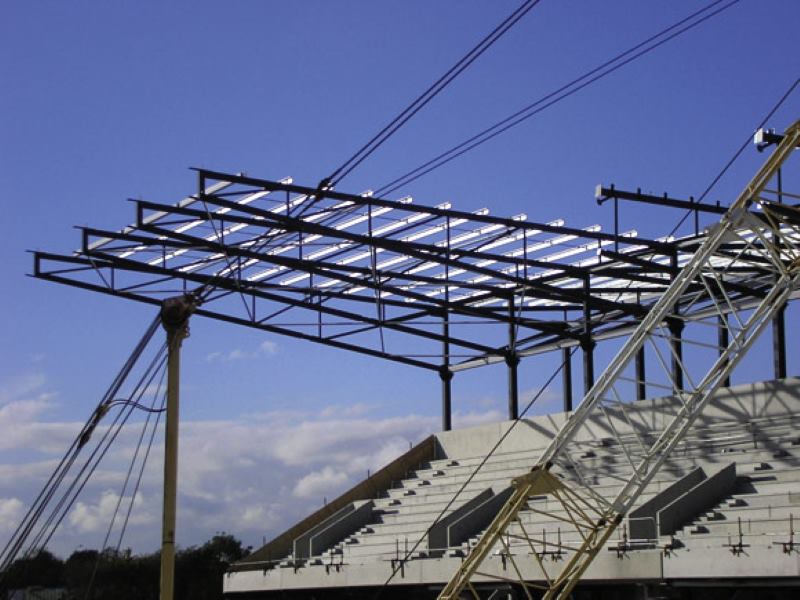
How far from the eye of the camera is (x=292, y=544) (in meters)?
51.8

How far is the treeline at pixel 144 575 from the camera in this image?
2790 inches

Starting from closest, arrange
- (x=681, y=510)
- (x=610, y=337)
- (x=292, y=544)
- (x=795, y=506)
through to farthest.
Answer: (x=795, y=506) → (x=681, y=510) → (x=610, y=337) → (x=292, y=544)

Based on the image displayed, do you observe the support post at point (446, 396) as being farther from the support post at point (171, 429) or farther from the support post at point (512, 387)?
the support post at point (171, 429)

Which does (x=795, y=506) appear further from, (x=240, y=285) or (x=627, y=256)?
(x=240, y=285)

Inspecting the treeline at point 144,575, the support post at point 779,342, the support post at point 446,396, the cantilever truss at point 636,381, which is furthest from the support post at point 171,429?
the treeline at point 144,575

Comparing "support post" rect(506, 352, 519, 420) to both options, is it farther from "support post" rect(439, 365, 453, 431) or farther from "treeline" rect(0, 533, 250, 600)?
"treeline" rect(0, 533, 250, 600)

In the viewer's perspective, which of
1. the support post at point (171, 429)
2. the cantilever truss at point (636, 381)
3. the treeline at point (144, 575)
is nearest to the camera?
the support post at point (171, 429)

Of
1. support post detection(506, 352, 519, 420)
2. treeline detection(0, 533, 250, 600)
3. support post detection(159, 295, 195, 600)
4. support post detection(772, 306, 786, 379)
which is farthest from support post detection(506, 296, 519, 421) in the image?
support post detection(159, 295, 195, 600)

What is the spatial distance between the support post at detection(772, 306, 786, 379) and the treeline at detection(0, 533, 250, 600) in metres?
34.8

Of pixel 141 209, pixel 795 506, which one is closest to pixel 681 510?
pixel 795 506

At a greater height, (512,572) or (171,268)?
(171,268)

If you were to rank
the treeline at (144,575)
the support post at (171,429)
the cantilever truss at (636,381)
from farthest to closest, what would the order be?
the treeline at (144,575) < the cantilever truss at (636,381) < the support post at (171,429)

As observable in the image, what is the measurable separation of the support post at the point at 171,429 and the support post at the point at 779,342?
26465 millimetres

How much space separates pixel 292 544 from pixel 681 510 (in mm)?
19526
